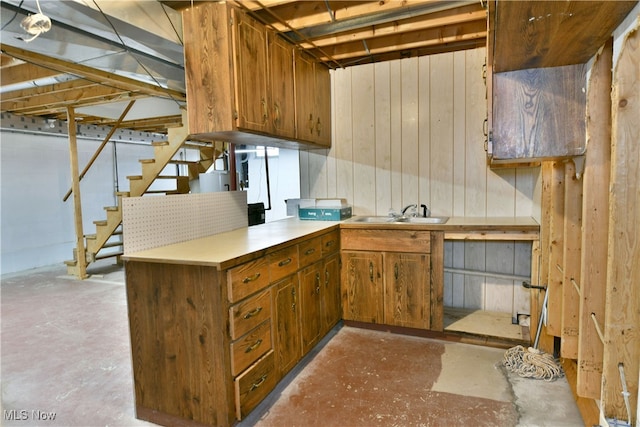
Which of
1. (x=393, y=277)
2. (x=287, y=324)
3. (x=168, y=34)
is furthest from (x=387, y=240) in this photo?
(x=168, y=34)

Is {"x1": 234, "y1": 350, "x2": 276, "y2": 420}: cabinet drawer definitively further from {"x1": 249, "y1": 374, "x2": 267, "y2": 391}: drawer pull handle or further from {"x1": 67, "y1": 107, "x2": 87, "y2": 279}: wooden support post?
{"x1": 67, "y1": 107, "x2": 87, "y2": 279}: wooden support post

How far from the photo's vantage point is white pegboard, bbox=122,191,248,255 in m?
1.96

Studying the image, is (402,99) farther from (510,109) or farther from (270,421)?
(270,421)

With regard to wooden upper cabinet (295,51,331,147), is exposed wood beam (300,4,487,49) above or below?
above

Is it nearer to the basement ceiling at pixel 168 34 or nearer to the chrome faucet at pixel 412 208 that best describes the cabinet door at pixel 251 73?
the basement ceiling at pixel 168 34

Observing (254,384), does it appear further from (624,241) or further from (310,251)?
(624,241)

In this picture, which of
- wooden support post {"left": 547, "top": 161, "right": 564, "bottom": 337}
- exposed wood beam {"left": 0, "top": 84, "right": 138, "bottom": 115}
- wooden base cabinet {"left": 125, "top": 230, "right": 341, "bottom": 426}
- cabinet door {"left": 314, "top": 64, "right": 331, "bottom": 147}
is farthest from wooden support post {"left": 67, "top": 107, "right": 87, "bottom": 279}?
wooden support post {"left": 547, "top": 161, "right": 564, "bottom": 337}

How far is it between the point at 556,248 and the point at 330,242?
153 centimetres

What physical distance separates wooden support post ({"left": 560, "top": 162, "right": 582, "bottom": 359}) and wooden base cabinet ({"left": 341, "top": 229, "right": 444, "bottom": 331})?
868 millimetres

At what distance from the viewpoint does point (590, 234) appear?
1.57 m

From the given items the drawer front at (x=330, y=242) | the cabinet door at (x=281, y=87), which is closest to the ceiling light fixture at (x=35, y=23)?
the cabinet door at (x=281, y=87)

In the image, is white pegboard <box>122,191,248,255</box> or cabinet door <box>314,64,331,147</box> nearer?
white pegboard <box>122,191,248,255</box>

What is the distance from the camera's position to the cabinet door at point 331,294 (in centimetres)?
284

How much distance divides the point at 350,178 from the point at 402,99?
88cm
